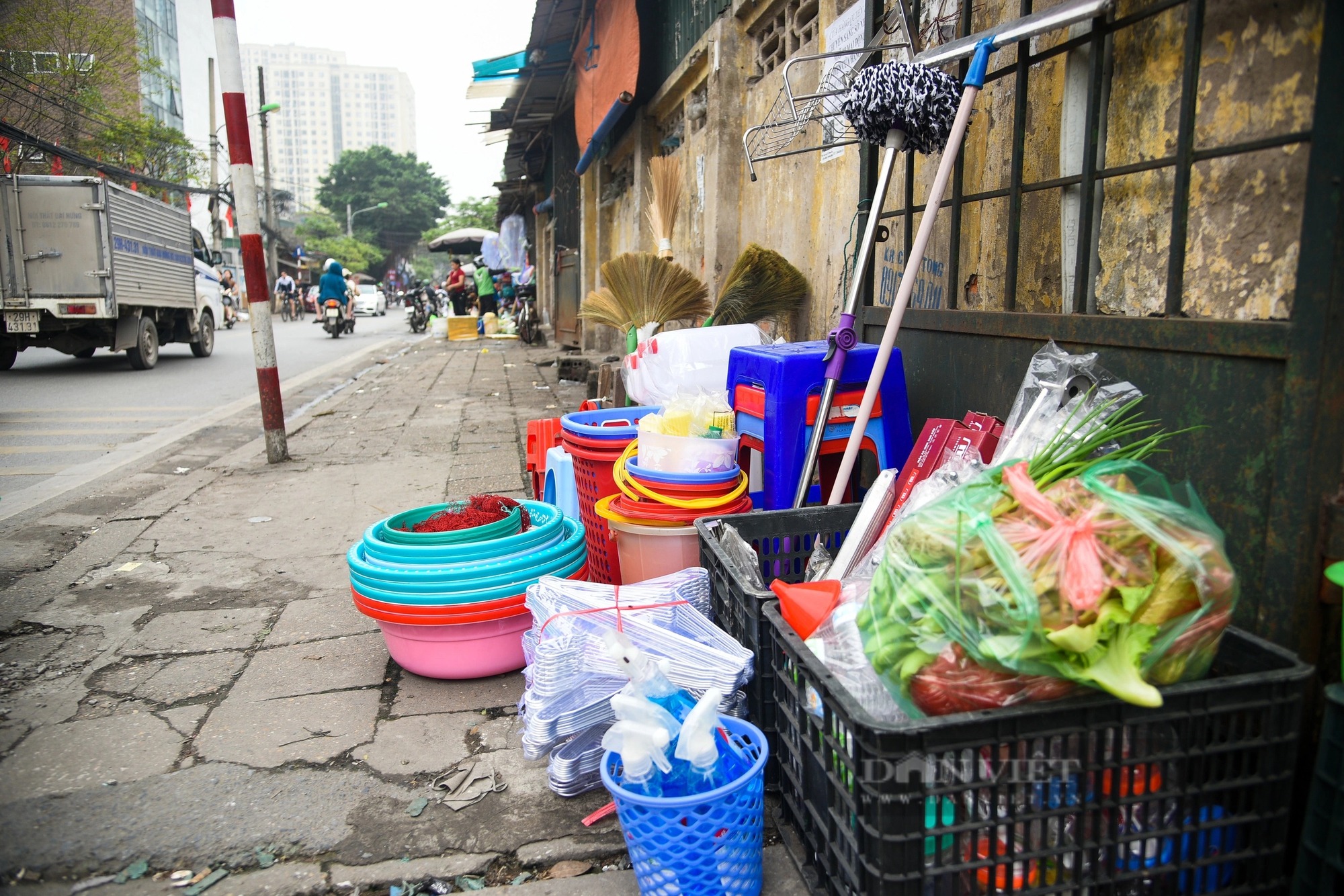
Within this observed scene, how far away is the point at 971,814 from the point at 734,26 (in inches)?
219

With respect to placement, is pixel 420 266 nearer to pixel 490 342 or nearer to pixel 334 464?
pixel 490 342

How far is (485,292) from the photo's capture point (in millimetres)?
19078

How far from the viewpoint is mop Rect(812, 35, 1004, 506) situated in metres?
2.05

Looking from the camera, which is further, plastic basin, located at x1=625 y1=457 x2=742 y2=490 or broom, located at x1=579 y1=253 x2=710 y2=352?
broom, located at x1=579 y1=253 x2=710 y2=352

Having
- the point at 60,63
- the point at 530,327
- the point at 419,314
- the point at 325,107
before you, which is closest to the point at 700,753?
the point at 530,327

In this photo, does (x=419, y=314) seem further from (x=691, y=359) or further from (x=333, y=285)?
(x=691, y=359)

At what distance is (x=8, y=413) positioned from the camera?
7.91 m

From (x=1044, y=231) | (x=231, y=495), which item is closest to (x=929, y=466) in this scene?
(x=1044, y=231)

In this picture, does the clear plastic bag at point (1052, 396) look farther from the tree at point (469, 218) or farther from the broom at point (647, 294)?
the tree at point (469, 218)

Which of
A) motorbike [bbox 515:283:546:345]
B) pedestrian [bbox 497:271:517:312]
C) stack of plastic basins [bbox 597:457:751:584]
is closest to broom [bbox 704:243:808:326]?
stack of plastic basins [bbox 597:457:751:584]

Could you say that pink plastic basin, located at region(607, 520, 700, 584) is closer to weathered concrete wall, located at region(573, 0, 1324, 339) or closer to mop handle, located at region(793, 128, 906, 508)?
mop handle, located at region(793, 128, 906, 508)

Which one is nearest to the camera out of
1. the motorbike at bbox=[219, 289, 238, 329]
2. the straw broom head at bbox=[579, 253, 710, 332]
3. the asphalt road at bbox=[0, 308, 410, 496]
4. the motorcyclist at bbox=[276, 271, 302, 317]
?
the straw broom head at bbox=[579, 253, 710, 332]

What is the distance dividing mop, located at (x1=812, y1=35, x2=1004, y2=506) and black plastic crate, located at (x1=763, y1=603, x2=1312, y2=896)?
1.07m

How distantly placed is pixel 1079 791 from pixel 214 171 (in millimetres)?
31665
